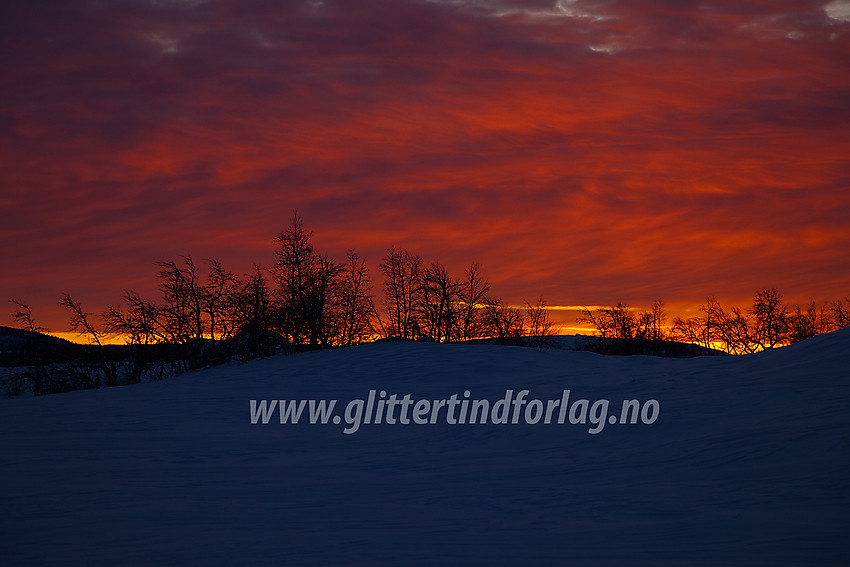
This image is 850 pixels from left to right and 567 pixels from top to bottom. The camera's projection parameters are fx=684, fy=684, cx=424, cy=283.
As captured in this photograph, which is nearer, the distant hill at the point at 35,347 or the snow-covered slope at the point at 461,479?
the snow-covered slope at the point at 461,479

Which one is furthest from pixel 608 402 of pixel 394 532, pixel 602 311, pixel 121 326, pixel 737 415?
pixel 602 311

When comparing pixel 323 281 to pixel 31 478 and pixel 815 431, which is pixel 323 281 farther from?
pixel 815 431

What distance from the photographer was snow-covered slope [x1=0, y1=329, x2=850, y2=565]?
22.1 ft

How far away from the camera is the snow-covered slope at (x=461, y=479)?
6727mm

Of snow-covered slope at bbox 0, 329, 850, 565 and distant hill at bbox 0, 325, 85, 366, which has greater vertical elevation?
distant hill at bbox 0, 325, 85, 366

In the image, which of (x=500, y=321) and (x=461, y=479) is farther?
(x=500, y=321)

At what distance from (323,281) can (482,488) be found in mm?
27870

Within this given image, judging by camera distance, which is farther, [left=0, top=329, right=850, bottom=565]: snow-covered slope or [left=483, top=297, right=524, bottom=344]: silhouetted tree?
[left=483, top=297, right=524, bottom=344]: silhouetted tree

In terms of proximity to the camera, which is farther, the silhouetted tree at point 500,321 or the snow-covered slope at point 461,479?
the silhouetted tree at point 500,321

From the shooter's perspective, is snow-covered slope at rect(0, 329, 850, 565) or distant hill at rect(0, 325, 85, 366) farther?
distant hill at rect(0, 325, 85, 366)

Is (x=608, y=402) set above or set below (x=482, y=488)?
above

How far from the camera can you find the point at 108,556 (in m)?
6.57

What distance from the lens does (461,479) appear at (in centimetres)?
1034

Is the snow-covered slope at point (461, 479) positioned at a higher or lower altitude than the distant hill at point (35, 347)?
lower
